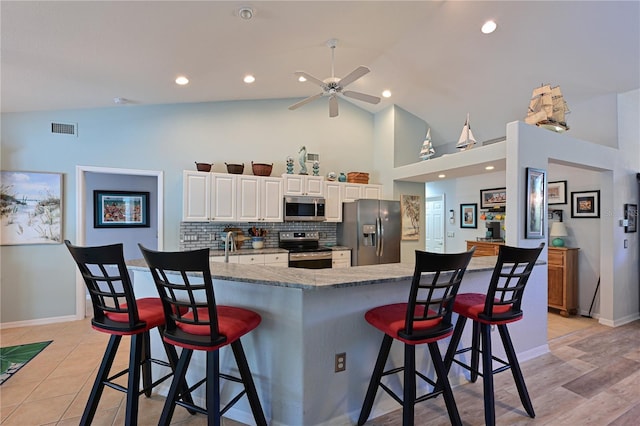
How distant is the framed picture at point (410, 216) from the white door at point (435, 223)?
1126 millimetres

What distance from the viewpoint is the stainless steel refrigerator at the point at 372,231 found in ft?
16.9

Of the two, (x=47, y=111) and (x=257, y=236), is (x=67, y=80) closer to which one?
(x=47, y=111)

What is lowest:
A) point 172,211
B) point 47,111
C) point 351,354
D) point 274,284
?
point 351,354

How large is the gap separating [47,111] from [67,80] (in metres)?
1.13

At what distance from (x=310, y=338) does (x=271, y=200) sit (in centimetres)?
326

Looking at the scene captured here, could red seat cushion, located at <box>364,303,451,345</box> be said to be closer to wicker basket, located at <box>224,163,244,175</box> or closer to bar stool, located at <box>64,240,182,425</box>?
bar stool, located at <box>64,240,182,425</box>

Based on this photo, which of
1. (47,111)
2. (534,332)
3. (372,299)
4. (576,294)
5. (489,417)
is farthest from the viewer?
(576,294)

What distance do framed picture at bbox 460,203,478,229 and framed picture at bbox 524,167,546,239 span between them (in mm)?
2668

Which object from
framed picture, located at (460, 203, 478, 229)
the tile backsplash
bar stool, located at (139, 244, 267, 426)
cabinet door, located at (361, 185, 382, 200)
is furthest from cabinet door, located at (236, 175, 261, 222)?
framed picture, located at (460, 203, 478, 229)

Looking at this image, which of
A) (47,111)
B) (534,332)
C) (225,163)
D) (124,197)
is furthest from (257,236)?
(534,332)

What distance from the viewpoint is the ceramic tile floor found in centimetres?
209

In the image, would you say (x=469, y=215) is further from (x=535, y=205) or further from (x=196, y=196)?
(x=196, y=196)

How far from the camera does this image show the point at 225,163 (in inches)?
192

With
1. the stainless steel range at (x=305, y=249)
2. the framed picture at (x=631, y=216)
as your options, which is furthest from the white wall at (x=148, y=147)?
the framed picture at (x=631, y=216)
